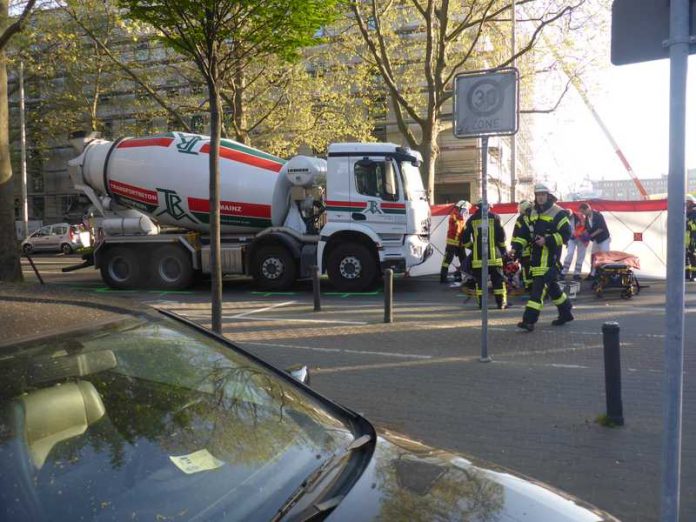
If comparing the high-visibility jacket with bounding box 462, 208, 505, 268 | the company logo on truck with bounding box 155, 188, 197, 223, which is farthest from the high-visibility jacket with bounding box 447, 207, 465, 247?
the company logo on truck with bounding box 155, 188, 197, 223

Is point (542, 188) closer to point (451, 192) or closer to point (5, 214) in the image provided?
point (5, 214)

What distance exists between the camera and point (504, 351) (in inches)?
288

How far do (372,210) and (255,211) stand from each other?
263 cm

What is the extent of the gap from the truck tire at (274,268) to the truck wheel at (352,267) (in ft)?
2.81

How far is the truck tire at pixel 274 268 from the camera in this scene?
1318cm

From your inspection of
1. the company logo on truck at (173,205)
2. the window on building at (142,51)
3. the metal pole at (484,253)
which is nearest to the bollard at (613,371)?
the metal pole at (484,253)

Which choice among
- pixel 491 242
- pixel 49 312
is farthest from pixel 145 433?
pixel 491 242

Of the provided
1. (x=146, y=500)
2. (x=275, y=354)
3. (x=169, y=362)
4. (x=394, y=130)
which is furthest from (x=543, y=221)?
(x=394, y=130)

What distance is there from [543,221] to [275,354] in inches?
151

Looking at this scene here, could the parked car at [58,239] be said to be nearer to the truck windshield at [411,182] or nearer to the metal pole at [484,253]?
the truck windshield at [411,182]

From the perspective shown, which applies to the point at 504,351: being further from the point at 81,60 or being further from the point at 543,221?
the point at 81,60

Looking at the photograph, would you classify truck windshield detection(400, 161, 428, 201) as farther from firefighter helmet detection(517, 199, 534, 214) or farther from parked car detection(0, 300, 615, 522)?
parked car detection(0, 300, 615, 522)

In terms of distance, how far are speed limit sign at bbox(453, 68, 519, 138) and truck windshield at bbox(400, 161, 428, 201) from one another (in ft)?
20.0

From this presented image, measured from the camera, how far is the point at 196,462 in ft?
6.50
